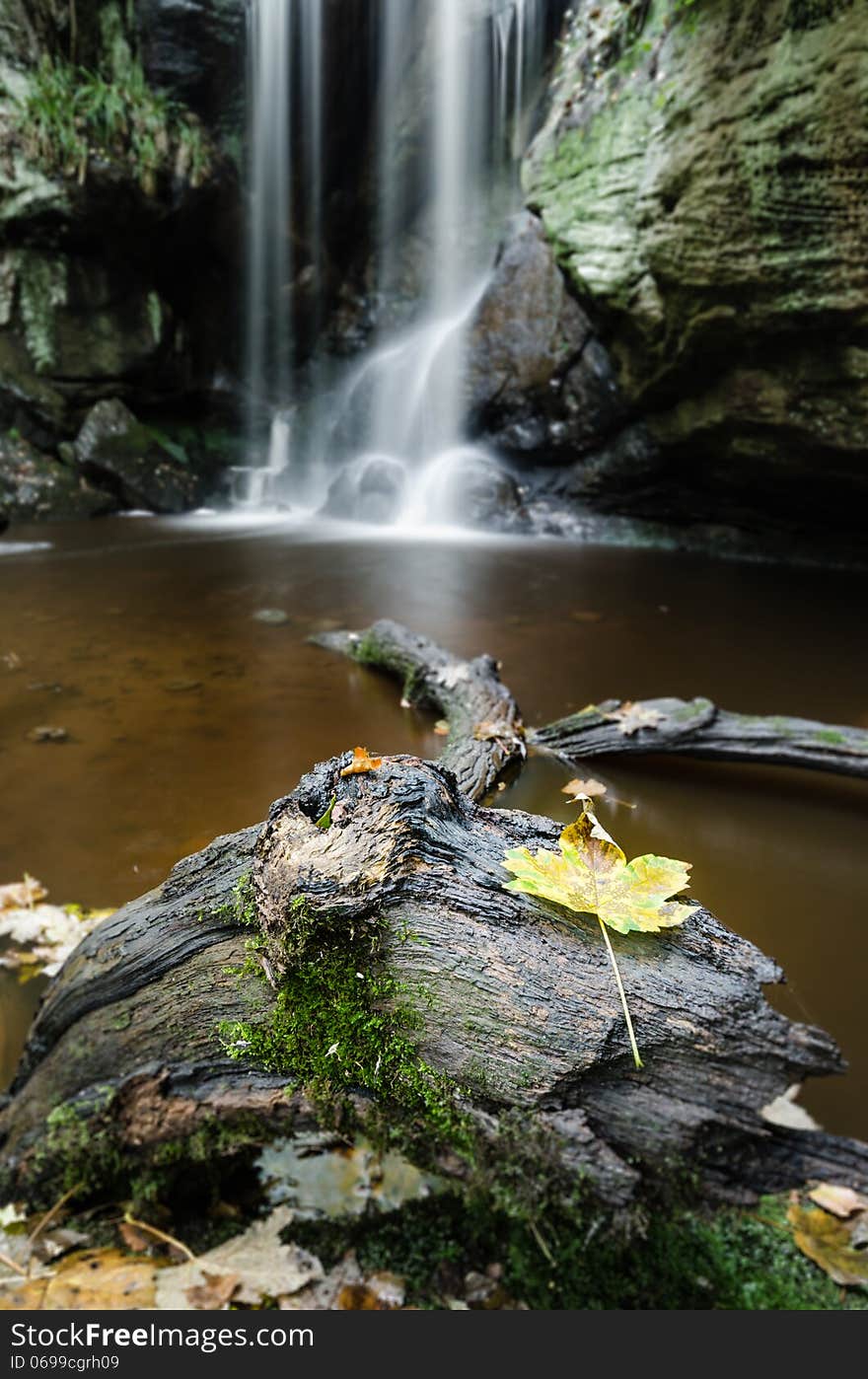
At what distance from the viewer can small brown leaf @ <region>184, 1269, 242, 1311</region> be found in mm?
1064

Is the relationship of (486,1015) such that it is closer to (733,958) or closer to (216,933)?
(733,958)

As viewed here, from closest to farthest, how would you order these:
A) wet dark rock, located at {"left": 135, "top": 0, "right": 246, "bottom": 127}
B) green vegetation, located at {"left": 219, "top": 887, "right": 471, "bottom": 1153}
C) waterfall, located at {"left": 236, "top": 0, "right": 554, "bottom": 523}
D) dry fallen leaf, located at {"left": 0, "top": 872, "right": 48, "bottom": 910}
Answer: green vegetation, located at {"left": 219, "top": 887, "right": 471, "bottom": 1153}, dry fallen leaf, located at {"left": 0, "top": 872, "right": 48, "bottom": 910}, wet dark rock, located at {"left": 135, "top": 0, "right": 246, "bottom": 127}, waterfall, located at {"left": 236, "top": 0, "right": 554, "bottom": 523}

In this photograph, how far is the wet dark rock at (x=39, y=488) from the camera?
10.8 m

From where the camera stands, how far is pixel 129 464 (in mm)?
11773

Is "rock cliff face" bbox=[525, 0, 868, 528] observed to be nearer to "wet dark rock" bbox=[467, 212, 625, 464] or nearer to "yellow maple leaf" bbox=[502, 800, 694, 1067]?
"wet dark rock" bbox=[467, 212, 625, 464]

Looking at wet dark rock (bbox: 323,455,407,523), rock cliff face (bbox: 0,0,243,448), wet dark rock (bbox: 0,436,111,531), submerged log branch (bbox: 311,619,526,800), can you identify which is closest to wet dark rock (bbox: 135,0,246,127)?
rock cliff face (bbox: 0,0,243,448)

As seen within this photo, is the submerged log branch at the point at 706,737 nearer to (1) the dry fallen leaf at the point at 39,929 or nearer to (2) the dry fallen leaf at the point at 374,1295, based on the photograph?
(1) the dry fallen leaf at the point at 39,929

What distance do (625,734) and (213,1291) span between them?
2480mm

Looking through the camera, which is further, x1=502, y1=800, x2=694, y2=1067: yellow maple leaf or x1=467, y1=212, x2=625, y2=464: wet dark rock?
x1=467, y1=212, x2=625, y2=464: wet dark rock

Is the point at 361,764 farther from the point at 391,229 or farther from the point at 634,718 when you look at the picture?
the point at 391,229

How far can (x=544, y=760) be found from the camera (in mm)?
3207

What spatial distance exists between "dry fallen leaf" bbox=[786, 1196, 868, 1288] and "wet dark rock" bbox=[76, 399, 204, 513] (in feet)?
41.1

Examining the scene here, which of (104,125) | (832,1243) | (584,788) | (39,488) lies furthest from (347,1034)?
(104,125)

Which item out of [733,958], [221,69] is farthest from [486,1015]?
[221,69]
